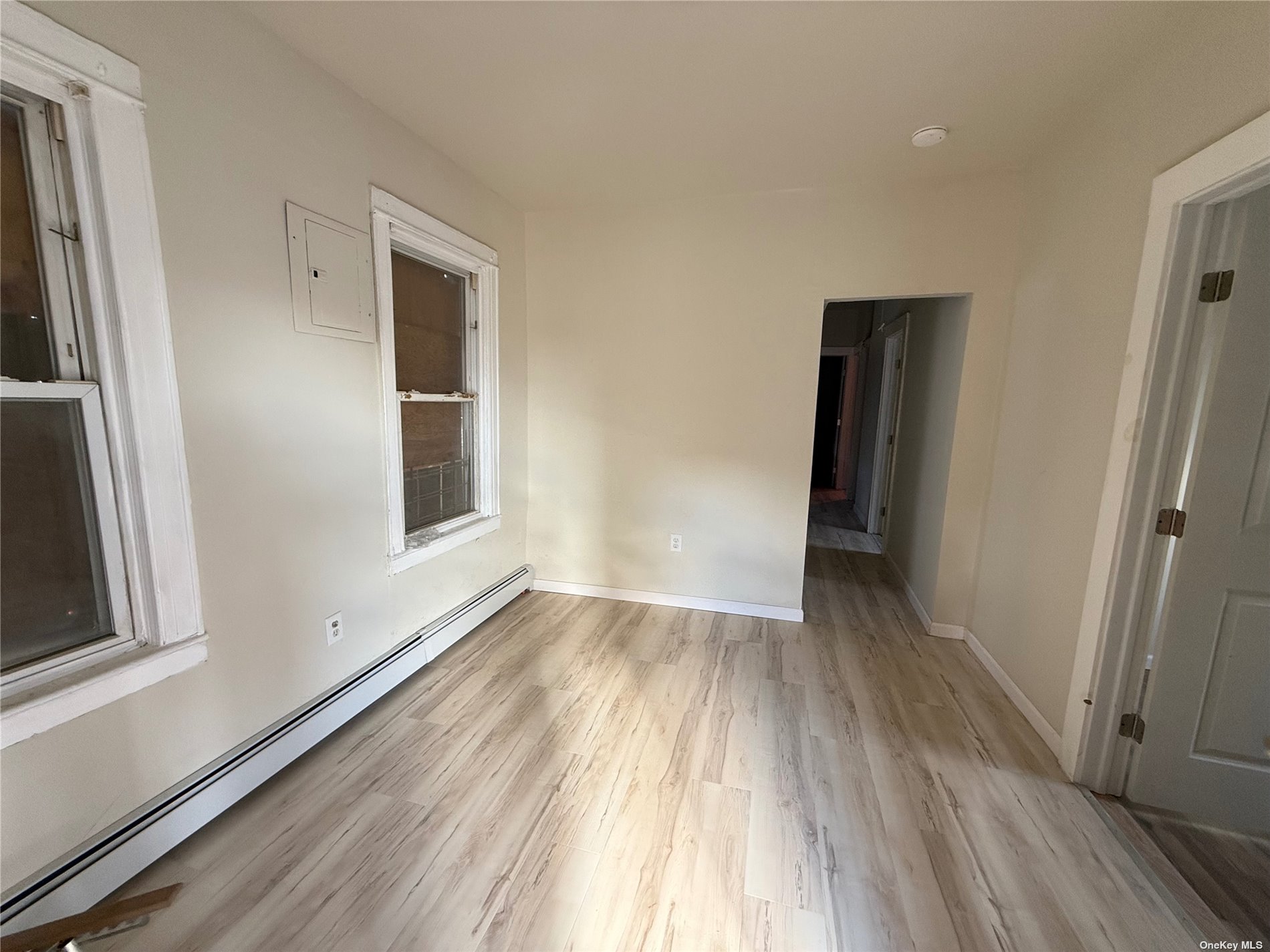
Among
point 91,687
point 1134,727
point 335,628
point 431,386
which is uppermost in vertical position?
point 431,386

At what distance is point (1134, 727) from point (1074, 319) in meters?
1.53

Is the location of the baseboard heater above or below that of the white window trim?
below

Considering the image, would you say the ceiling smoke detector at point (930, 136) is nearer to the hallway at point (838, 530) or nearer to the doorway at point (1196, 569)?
the doorway at point (1196, 569)

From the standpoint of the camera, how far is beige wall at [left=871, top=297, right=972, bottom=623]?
2875 millimetres

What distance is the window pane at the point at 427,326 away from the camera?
235 cm

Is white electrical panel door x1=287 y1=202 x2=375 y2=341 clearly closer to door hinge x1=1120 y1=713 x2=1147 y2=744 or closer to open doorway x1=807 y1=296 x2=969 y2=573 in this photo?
open doorway x1=807 y1=296 x2=969 y2=573

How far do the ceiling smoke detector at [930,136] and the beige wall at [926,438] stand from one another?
88 cm

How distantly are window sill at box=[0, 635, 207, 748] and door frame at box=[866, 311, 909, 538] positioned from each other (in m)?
4.62

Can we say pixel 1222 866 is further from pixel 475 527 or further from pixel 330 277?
pixel 330 277

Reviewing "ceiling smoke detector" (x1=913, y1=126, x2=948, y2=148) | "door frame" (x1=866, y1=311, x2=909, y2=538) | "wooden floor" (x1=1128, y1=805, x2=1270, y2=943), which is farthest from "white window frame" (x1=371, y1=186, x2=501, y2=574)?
"door frame" (x1=866, y1=311, x2=909, y2=538)

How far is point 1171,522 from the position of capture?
158 centimetres

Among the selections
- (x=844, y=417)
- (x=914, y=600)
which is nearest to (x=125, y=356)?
(x=914, y=600)

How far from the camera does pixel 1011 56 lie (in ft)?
5.47

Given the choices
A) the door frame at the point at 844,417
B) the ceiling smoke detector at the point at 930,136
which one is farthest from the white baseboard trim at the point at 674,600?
the door frame at the point at 844,417
